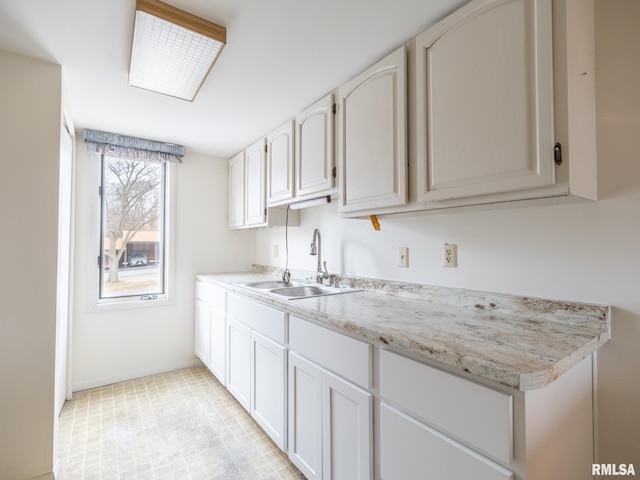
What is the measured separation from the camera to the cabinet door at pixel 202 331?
286 centimetres

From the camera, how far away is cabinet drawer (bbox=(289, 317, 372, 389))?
3.92 ft

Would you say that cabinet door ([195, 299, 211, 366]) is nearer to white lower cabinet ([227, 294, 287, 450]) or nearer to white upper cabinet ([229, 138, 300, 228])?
white lower cabinet ([227, 294, 287, 450])

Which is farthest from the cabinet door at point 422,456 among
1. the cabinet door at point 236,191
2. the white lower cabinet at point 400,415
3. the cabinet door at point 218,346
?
the cabinet door at point 236,191

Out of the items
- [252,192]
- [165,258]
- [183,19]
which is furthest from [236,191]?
[183,19]

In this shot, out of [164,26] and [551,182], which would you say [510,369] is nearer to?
[551,182]

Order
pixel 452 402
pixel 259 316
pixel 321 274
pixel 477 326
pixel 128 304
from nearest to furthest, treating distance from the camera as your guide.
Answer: pixel 452 402
pixel 477 326
pixel 259 316
pixel 321 274
pixel 128 304

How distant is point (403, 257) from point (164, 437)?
6.23ft

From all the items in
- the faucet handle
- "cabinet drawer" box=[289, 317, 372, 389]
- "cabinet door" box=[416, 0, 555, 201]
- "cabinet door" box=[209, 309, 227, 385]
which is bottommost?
"cabinet door" box=[209, 309, 227, 385]

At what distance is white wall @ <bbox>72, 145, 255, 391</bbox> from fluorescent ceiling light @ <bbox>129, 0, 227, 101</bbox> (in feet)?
4.60

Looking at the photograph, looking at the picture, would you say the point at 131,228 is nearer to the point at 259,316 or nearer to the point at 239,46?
the point at 259,316

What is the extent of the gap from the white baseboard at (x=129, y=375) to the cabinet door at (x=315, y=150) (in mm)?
2180

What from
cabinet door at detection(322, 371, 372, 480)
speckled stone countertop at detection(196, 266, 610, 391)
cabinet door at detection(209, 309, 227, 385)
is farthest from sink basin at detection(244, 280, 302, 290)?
cabinet door at detection(322, 371, 372, 480)

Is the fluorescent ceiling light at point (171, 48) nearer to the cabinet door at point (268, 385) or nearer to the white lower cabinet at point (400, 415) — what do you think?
the white lower cabinet at point (400, 415)

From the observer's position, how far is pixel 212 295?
9.07 ft
